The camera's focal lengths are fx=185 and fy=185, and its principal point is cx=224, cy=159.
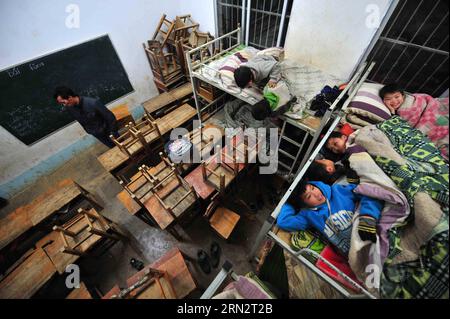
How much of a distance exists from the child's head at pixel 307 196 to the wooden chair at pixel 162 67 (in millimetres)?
3407

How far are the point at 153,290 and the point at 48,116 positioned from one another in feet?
10.4

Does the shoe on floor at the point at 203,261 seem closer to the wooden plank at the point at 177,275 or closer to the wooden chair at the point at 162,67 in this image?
the wooden plank at the point at 177,275

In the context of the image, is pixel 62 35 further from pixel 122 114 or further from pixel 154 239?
pixel 154 239

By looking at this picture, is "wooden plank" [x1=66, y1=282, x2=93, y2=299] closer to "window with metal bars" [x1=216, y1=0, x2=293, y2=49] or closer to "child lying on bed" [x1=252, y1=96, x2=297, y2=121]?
"child lying on bed" [x1=252, y1=96, x2=297, y2=121]

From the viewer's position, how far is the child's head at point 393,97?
69.9 inches

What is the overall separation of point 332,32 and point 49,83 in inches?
158

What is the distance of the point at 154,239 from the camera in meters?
2.59

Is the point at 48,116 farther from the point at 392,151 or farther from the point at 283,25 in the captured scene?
the point at 392,151

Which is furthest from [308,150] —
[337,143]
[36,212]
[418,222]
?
[36,212]

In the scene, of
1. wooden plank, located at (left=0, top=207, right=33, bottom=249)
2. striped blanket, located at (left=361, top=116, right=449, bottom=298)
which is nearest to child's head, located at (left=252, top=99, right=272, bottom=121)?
striped blanket, located at (left=361, top=116, right=449, bottom=298)

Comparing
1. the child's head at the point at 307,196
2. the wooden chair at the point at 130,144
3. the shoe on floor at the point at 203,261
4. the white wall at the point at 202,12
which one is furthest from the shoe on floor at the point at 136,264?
the white wall at the point at 202,12

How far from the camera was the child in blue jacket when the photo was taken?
1.27 m

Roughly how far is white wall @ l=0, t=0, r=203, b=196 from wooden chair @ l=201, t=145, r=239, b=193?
8.75 feet

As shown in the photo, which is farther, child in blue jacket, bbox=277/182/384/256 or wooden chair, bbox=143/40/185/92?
wooden chair, bbox=143/40/185/92
